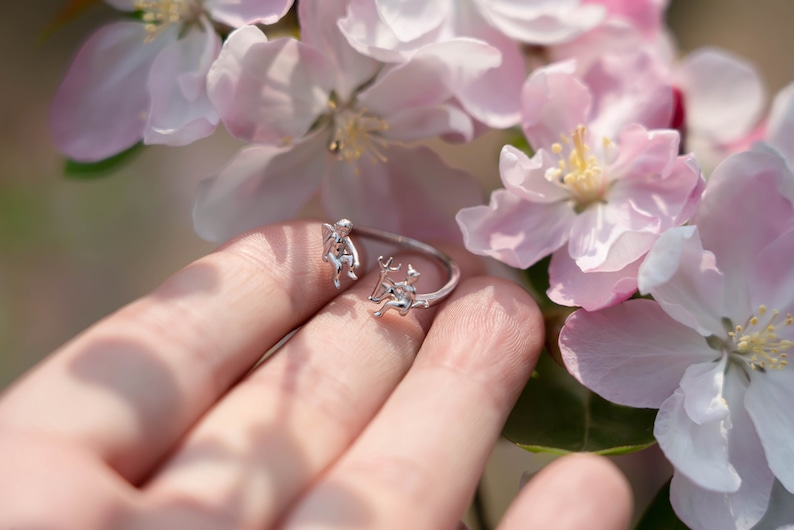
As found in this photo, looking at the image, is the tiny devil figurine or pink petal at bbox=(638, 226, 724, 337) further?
the tiny devil figurine

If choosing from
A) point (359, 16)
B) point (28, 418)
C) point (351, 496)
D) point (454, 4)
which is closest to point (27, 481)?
point (28, 418)

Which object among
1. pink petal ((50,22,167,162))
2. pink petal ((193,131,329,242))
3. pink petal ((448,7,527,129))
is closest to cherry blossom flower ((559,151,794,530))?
pink petal ((448,7,527,129))

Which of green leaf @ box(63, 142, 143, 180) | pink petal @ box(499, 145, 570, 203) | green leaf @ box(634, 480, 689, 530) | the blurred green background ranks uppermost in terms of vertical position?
pink petal @ box(499, 145, 570, 203)

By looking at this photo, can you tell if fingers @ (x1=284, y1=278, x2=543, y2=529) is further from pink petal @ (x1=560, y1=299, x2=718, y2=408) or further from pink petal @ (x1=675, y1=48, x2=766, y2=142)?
pink petal @ (x1=675, y1=48, x2=766, y2=142)

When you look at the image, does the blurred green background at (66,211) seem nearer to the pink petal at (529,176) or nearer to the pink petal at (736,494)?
the pink petal at (529,176)

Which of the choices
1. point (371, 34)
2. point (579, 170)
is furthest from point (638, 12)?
point (371, 34)

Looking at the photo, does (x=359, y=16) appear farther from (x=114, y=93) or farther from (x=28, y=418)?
(x=28, y=418)
